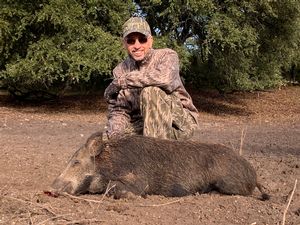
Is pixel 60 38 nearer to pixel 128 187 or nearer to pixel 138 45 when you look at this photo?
pixel 138 45

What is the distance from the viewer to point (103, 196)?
152 inches

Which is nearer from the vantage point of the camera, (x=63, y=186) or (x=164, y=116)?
(x=63, y=186)

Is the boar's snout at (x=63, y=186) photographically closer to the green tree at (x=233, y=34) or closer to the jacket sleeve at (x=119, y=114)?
the jacket sleeve at (x=119, y=114)

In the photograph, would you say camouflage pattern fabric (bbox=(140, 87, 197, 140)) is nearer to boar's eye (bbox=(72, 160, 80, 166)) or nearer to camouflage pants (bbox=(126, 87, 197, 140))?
camouflage pants (bbox=(126, 87, 197, 140))

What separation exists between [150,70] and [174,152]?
1018 mm

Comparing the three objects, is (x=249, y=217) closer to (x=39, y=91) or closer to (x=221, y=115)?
(x=221, y=115)

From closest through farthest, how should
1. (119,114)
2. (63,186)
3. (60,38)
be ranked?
(63,186)
(119,114)
(60,38)

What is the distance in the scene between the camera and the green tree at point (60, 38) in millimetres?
14883

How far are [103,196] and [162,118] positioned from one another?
1.63 metres

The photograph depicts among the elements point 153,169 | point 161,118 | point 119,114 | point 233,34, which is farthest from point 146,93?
point 233,34

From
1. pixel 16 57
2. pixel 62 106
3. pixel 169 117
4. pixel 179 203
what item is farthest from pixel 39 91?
pixel 179 203

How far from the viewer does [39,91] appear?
20.0 meters

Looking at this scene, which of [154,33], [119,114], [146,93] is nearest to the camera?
[146,93]

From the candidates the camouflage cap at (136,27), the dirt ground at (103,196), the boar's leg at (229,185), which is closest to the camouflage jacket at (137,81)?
the camouflage cap at (136,27)
